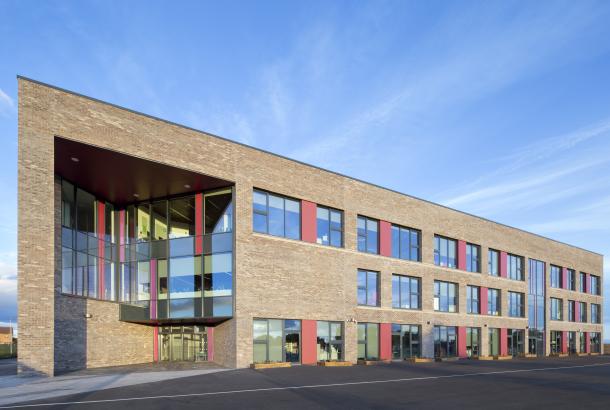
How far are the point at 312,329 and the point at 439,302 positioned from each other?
11.4 m

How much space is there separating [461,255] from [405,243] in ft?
18.9

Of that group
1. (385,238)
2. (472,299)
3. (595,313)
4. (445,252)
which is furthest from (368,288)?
(595,313)

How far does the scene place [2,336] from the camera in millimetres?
70000

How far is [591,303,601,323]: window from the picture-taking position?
2095 inches

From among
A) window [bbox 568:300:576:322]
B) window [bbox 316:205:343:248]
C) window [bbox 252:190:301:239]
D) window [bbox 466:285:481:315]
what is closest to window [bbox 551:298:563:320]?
window [bbox 568:300:576:322]

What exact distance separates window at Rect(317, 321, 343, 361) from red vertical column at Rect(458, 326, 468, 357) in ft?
36.6

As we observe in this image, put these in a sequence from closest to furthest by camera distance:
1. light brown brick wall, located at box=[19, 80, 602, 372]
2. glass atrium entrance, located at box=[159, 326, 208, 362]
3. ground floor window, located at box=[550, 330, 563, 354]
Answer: light brown brick wall, located at box=[19, 80, 602, 372]
glass atrium entrance, located at box=[159, 326, 208, 362]
ground floor window, located at box=[550, 330, 563, 354]

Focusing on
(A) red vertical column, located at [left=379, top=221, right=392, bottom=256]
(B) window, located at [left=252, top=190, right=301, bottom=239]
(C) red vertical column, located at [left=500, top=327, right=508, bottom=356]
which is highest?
(B) window, located at [left=252, top=190, right=301, bottom=239]

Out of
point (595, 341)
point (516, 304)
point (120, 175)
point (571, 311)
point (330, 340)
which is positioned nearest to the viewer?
point (120, 175)

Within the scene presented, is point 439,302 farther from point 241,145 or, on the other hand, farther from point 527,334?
point 241,145

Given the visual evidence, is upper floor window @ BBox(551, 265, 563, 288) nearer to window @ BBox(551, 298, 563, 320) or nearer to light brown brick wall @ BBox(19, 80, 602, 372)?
window @ BBox(551, 298, 563, 320)

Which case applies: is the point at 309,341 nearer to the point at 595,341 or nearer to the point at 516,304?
the point at 516,304

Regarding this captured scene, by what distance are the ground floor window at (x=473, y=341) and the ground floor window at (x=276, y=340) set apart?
1546 cm

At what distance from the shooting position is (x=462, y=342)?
1428 inches
